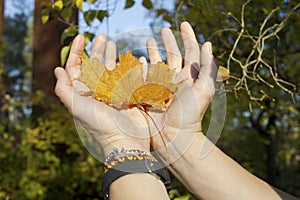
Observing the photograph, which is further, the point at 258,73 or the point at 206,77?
the point at 258,73

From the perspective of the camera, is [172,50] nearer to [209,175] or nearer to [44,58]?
[209,175]

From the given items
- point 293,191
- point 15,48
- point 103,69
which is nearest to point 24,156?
point 103,69

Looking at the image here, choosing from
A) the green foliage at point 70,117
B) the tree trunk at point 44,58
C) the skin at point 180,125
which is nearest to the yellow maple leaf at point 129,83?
the skin at point 180,125

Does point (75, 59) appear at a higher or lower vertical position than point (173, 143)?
higher

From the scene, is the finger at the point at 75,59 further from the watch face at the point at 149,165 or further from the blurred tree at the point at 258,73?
the blurred tree at the point at 258,73

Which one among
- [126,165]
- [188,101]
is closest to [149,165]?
[126,165]

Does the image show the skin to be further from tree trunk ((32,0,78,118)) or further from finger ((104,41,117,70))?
tree trunk ((32,0,78,118))

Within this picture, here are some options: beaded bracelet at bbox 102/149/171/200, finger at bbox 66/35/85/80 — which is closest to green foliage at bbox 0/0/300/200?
finger at bbox 66/35/85/80
